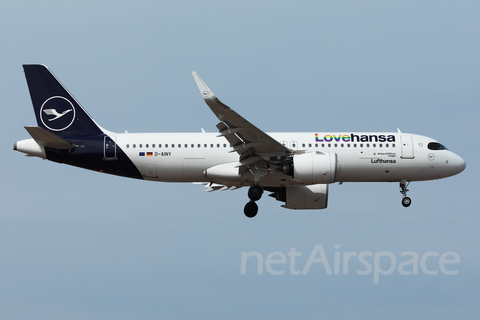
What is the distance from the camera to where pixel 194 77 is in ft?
90.2

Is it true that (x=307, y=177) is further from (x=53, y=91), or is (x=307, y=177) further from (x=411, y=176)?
(x=53, y=91)

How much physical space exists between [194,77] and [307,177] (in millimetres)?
8026

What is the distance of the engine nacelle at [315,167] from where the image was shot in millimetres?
31250

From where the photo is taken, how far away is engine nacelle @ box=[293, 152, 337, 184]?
31250mm

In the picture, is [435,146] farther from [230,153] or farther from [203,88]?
[203,88]

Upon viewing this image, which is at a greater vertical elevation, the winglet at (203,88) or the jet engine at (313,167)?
the winglet at (203,88)

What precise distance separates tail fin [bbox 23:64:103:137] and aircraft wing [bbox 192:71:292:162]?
8042 millimetres

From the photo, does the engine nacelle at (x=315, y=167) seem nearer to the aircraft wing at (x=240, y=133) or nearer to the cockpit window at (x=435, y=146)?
the aircraft wing at (x=240, y=133)

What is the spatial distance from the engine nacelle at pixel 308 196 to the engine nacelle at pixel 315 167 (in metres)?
3.59

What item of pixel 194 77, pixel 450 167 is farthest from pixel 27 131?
pixel 450 167

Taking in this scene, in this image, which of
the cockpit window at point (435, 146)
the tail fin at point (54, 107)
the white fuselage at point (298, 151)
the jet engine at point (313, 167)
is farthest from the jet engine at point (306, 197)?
the tail fin at point (54, 107)

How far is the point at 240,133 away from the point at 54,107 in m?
11.0

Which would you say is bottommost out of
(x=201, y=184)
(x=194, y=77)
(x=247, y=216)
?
(x=247, y=216)

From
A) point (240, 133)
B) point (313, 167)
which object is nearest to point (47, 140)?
point (240, 133)
